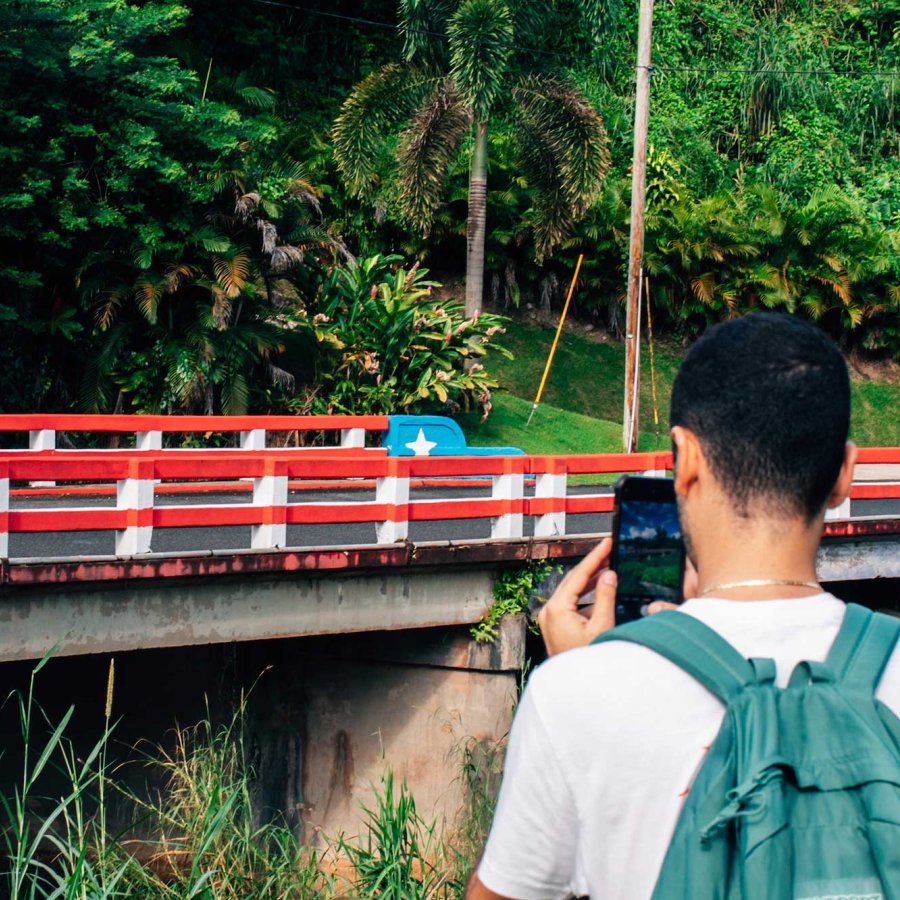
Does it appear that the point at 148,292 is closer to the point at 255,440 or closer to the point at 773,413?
the point at 255,440

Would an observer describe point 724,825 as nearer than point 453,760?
Yes

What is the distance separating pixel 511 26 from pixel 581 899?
22.7 m

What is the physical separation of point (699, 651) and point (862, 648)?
8.4 inches

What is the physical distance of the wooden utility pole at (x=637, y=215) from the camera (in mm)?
22266

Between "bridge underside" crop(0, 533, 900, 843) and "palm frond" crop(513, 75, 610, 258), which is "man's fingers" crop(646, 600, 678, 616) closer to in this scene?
"bridge underside" crop(0, 533, 900, 843)

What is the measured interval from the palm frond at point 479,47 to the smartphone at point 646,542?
842 inches

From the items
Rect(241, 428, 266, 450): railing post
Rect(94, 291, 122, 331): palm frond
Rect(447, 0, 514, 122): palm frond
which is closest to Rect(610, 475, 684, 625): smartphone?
Rect(241, 428, 266, 450): railing post

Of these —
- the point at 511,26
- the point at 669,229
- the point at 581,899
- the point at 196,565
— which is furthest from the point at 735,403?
the point at 669,229

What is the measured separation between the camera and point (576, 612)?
1883mm

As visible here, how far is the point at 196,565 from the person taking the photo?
30.3 feet

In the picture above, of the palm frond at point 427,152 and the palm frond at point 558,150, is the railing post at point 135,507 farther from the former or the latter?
the palm frond at point 558,150

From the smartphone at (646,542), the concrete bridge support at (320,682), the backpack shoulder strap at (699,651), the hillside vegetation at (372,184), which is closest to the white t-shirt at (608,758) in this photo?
the backpack shoulder strap at (699,651)

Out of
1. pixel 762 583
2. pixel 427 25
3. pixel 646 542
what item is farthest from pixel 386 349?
pixel 762 583

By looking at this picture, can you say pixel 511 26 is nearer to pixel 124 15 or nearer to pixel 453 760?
pixel 124 15
